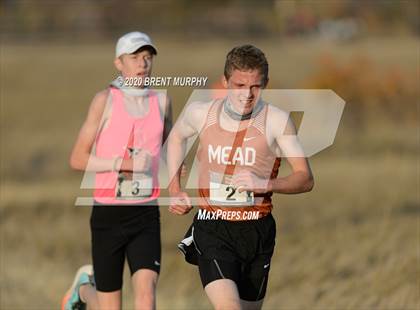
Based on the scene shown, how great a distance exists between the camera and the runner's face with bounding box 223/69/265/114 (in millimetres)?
6125

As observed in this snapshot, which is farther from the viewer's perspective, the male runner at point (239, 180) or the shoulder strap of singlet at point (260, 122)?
the shoulder strap of singlet at point (260, 122)

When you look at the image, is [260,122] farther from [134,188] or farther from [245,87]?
[134,188]

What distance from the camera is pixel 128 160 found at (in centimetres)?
714

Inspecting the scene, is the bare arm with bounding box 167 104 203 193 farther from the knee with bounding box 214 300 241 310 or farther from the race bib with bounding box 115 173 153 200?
the knee with bounding box 214 300 241 310

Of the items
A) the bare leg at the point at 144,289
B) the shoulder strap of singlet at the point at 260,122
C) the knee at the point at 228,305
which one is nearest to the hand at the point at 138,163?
the bare leg at the point at 144,289

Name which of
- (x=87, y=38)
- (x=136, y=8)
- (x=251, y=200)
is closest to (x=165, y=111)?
(x=251, y=200)

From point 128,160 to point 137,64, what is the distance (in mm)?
676

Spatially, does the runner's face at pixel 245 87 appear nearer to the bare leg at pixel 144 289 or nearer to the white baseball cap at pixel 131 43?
the white baseball cap at pixel 131 43

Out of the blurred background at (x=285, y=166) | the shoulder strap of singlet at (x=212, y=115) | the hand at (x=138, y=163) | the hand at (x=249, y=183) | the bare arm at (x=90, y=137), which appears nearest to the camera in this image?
the hand at (x=249, y=183)

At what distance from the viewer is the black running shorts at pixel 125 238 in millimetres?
7336

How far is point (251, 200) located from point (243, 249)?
0.95ft

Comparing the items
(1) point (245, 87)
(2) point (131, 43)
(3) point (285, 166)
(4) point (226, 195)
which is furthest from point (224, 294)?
(3) point (285, 166)

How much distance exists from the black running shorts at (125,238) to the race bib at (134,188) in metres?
0.10

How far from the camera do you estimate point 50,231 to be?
53.3 feet
